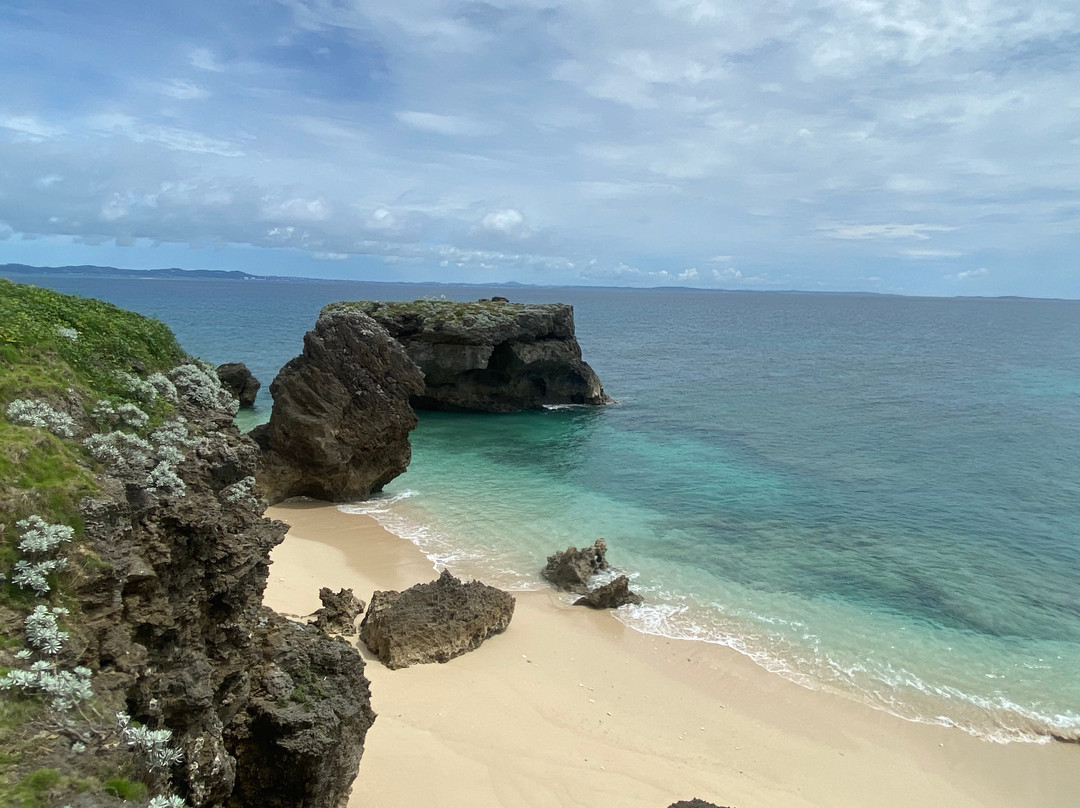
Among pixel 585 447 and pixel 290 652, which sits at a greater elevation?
pixel 290 652

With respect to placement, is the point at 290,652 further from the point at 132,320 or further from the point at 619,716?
the point at 619,716

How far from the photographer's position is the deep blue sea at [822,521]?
16469 millimetres

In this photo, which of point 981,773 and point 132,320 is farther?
point 981,773

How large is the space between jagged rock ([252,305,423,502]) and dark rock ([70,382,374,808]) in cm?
1607

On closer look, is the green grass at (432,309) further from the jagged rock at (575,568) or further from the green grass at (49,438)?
the green grass at (49,438)

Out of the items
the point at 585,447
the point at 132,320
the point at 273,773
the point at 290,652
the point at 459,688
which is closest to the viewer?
the point at 273,773

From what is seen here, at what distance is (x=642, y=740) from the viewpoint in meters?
12.6

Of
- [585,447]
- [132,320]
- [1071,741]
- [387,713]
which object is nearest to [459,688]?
[387,713]

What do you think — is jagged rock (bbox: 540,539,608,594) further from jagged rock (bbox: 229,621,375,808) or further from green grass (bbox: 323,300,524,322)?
green grass (bbox: 323,300,524,322)

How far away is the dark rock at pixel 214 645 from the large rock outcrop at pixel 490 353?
34489mm

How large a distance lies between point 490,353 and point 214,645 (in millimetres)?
36550

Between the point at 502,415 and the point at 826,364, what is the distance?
45.9 metres

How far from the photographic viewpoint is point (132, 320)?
980cm

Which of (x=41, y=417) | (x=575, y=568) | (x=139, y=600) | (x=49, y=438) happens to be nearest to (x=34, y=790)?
(x=139, y=600)
